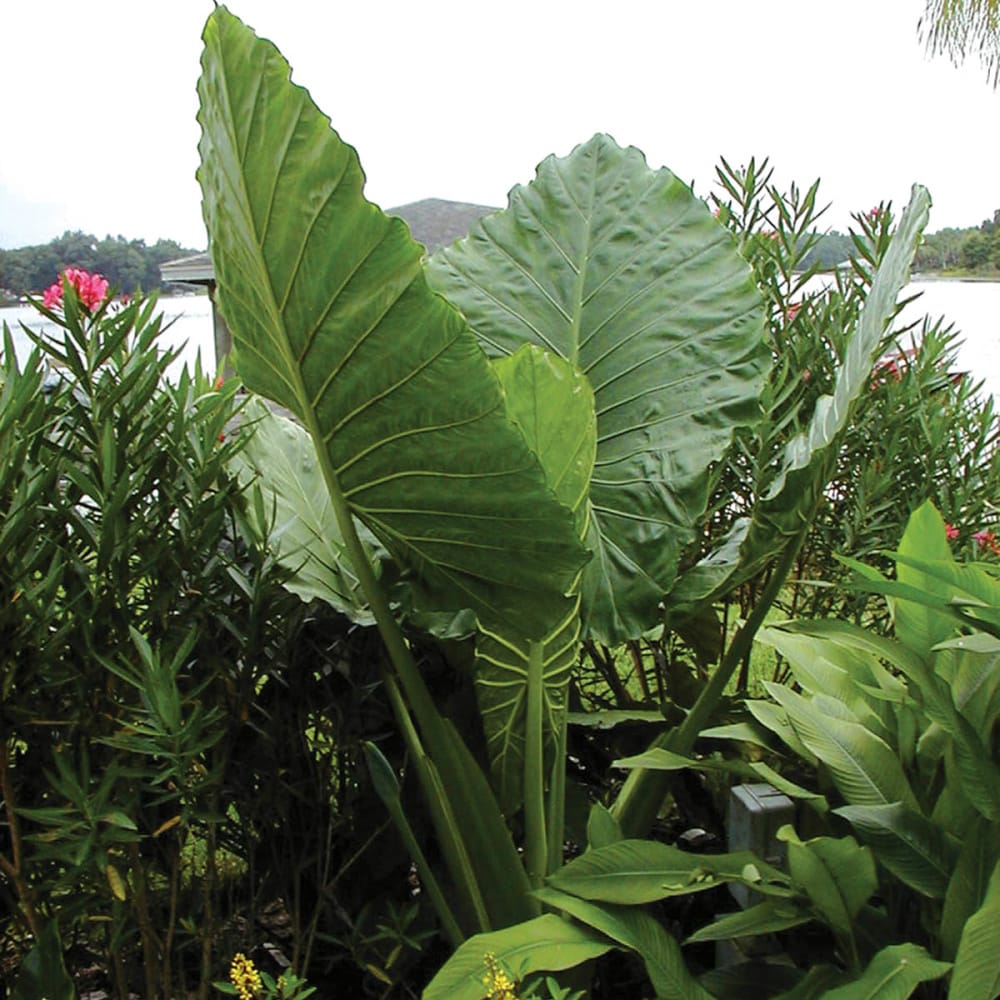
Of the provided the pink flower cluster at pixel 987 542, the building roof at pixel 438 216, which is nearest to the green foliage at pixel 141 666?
the pink flower cluster at pixel 987 542

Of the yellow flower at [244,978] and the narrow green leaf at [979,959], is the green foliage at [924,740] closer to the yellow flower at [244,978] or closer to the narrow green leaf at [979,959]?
the narrow green leaf at [979,959]

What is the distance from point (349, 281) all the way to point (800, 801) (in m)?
0.75

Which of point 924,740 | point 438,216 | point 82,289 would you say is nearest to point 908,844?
point 924,740

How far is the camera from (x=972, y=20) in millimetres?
6406

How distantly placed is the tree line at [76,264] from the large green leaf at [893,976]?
0.88 metres

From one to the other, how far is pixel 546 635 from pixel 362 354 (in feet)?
1.07

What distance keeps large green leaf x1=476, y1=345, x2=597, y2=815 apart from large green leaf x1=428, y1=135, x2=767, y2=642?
0.31ft

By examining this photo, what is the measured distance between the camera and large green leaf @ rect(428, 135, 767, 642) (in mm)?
1106

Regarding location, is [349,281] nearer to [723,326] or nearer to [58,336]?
[58,336]

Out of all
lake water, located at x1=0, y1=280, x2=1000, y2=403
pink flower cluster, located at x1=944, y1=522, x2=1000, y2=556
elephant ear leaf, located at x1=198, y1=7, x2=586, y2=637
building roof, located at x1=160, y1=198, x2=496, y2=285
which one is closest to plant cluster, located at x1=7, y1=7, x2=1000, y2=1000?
elephant ear leaf, located at x1=198, y1=7, x2=586, y2=637

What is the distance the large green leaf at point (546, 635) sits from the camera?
92 centimetres

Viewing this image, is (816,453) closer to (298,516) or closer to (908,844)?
(908,844)

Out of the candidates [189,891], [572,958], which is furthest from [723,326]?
[189,891]

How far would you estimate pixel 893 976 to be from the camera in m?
0.78
